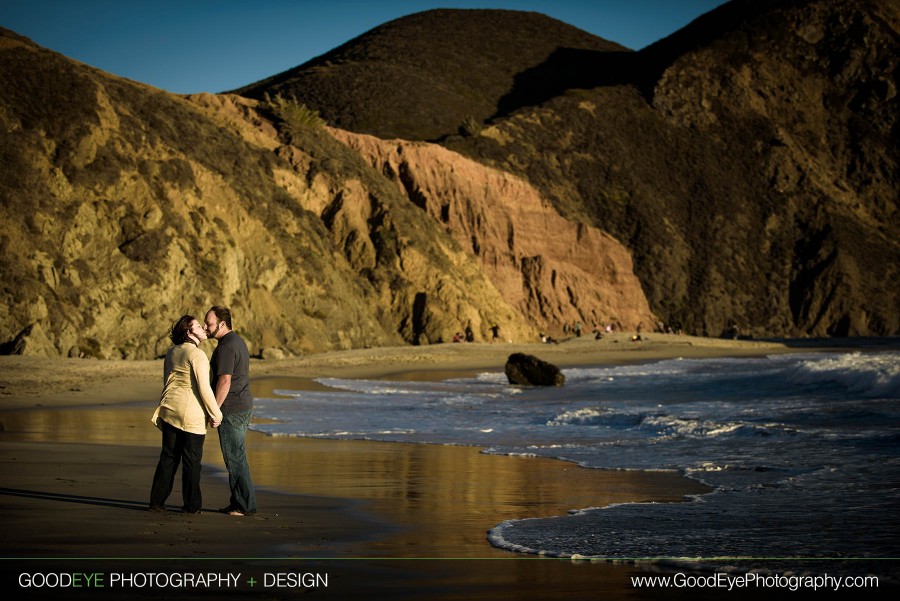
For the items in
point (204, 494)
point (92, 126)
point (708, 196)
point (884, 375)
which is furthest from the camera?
point (708, 196)

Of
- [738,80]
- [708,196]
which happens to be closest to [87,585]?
[708,196]

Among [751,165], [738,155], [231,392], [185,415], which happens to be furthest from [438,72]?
[185,415]

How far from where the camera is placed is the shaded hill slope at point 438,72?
78625mm

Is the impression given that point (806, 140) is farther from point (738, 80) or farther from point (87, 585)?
point (87, 585)

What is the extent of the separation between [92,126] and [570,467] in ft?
80.6

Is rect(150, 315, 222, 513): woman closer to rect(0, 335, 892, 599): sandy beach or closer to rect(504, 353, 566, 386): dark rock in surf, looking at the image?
rect(0, 335, 892, 599): sandy beach

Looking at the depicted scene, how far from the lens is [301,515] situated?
7.96 m

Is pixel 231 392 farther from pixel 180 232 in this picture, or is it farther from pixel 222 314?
pixel 180 232

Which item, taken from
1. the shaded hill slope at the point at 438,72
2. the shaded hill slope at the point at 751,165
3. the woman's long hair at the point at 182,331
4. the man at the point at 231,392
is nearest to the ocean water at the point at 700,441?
the man at the point at 231,392

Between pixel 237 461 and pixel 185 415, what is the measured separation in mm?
520

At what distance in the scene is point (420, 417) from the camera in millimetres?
17531

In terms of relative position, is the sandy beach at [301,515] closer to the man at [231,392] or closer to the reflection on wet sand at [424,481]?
the reflection on wet sand at [424,481]

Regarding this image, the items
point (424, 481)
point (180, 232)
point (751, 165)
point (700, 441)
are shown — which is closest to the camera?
point (424, 481)

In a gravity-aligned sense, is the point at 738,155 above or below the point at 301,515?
above
